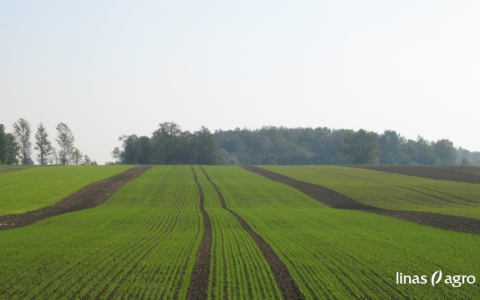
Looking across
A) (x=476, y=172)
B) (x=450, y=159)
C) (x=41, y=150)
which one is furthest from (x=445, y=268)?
(x=450, y=159)

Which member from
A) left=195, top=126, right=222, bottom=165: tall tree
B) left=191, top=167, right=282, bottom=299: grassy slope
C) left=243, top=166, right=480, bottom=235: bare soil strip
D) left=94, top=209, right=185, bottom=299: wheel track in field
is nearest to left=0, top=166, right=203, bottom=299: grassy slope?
Answer: left=94, top=209, right=185, bottom=299: wheel track in field

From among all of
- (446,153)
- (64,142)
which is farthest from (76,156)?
(446,153)

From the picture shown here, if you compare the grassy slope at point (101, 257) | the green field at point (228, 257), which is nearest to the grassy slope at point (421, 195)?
the green field at point (228, 257)

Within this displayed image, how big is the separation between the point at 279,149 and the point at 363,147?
5541cm

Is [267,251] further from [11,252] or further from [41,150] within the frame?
[41,150]

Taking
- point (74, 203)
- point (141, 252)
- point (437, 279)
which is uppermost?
point (74, 203)

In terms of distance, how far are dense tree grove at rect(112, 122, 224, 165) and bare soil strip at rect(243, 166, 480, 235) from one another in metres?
70.4

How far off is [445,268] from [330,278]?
5.43 meters

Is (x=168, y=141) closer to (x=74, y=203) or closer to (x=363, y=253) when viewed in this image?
(x=74, y=203)

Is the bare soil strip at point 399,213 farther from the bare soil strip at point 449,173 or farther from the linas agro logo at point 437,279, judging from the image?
the bare soil strip at point 449,173

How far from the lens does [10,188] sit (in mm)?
40188

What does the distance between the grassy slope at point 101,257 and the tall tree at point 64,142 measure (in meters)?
104

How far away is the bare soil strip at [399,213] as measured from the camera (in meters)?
23.2

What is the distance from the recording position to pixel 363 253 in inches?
606
